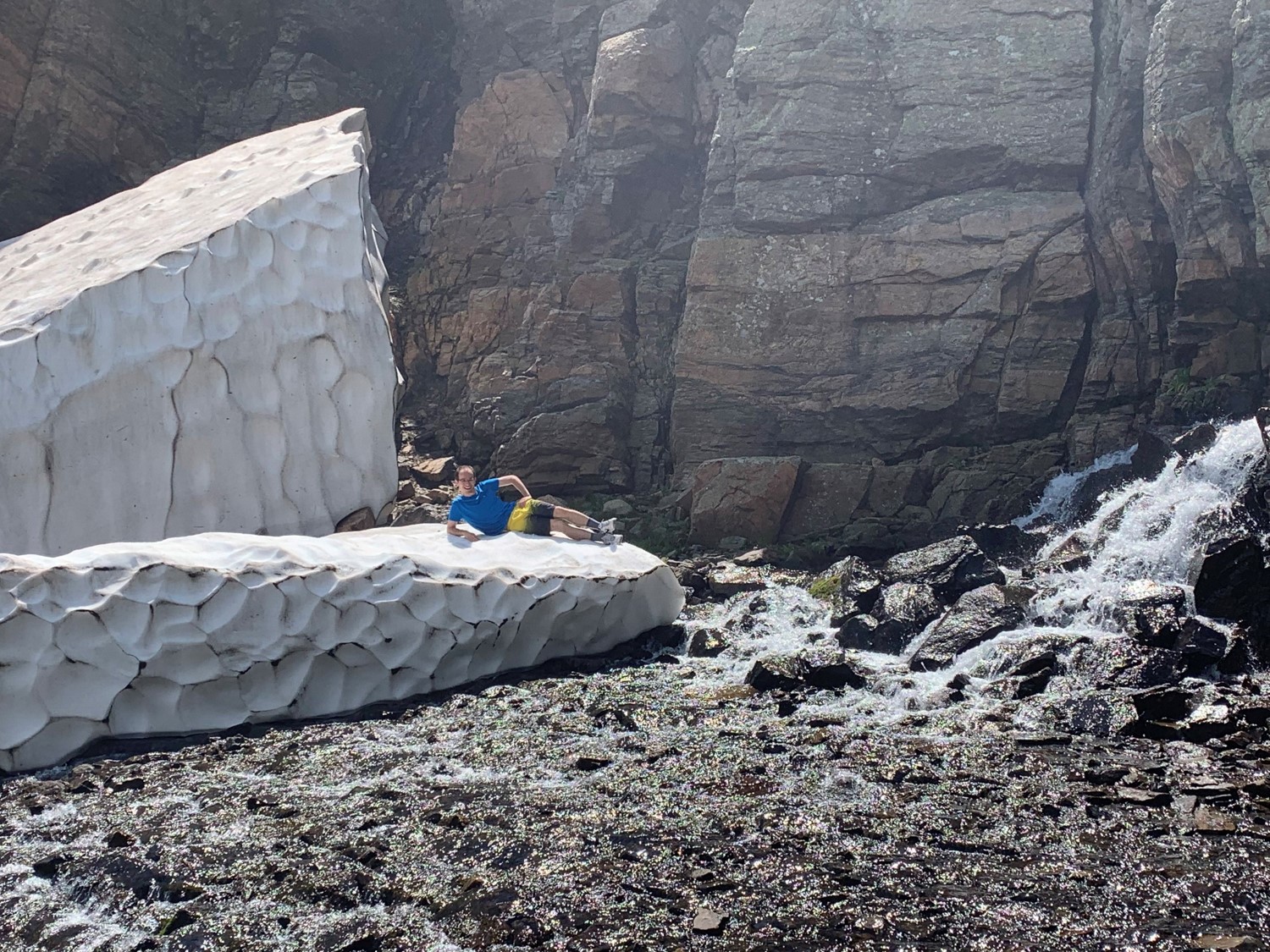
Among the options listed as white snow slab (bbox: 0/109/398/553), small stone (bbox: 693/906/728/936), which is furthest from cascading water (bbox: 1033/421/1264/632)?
white snow slab (bbox: 0/109/398/553)

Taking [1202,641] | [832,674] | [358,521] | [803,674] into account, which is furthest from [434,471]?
[1202,641]

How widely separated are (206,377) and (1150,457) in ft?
42.4

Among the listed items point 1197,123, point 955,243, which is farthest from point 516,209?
point 1197,123

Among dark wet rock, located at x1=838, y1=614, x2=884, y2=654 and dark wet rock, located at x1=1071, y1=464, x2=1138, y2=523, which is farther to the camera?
dark wet rock, located at x1=1071, y1=464, x2=1138, y2=523

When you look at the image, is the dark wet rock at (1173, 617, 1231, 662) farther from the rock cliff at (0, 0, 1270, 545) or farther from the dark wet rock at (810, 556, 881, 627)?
the rock cliff at (0, 0, 1270, 545)

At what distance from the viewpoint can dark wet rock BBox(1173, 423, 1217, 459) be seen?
51.4ft

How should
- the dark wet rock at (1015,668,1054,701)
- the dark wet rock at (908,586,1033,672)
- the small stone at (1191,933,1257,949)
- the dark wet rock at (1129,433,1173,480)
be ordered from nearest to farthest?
the small stone at (1191,933,1257,949) < the dark wet rock at (1015,668,1054,701) < the dark wet rock at (908,586,1033,672) < the dark wet rock at (1129,433,1173,480)

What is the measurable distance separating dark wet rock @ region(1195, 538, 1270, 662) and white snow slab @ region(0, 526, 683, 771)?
5732mm

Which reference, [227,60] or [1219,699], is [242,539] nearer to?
[1219,699]

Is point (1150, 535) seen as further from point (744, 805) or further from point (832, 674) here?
point (744, 805)

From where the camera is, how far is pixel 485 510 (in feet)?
40.5

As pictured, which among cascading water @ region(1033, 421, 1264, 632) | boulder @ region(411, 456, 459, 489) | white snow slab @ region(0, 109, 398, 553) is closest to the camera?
white snow slab @ region(0, 109, 398, 553)

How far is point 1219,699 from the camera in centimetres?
912

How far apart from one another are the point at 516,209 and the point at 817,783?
19838mm
